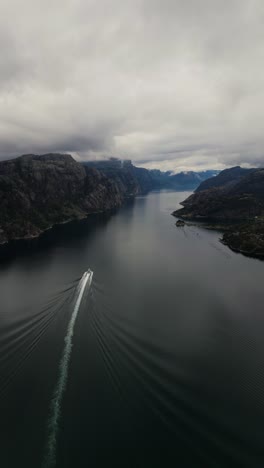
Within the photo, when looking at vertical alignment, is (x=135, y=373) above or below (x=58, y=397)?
above

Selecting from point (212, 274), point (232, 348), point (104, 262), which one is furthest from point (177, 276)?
point (232, 348)

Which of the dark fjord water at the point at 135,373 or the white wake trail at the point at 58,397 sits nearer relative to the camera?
the white wake trail at the point at 58,397

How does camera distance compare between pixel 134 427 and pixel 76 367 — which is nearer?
pixel 134 427

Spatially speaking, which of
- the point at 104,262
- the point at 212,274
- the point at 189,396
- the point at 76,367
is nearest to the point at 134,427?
the point at 189,396

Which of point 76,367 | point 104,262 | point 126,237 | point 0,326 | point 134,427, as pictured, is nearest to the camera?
point 134,427

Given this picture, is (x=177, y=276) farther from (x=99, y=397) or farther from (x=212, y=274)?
(x=99, y=397)

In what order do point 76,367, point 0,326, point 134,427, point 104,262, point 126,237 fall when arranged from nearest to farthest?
point 134,427
point 76,367
point 0,326
point 104,262
point 126,237

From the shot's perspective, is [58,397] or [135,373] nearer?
[58,397]

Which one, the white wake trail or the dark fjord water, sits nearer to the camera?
the white wake trail
